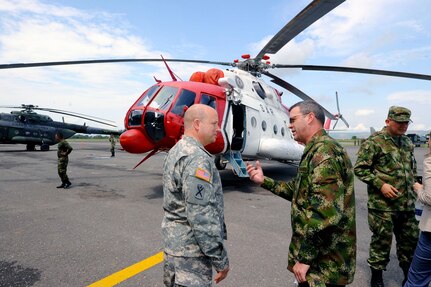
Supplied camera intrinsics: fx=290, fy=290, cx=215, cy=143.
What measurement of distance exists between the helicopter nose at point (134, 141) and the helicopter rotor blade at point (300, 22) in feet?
13.3

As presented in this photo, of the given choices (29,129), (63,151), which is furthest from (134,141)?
(29,129)

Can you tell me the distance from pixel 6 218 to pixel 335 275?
5.89m

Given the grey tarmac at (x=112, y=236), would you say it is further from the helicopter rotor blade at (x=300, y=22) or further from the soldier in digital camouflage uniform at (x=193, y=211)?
the helicopter rotor blade at (x=300, y=22)

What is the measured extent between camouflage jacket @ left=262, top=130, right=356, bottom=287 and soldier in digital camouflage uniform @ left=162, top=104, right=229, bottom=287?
1.81 feet

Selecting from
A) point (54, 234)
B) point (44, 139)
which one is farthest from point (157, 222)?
point (44, 139)

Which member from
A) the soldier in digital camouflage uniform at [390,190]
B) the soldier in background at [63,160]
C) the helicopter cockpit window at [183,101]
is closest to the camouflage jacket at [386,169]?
the soldier in digital camouflage uniform at [390,190]

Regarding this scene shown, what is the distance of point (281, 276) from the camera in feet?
11.0

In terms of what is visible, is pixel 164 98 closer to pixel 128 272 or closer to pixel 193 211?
pixel 128 272

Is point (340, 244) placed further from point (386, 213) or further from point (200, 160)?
point (386, 213)

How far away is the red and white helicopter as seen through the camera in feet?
22.2

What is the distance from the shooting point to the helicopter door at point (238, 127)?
846 centimetres

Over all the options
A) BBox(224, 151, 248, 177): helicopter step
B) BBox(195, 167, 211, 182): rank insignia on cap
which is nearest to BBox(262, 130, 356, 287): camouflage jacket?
BBox(195, 167, 211, 182): rank insignia on cap

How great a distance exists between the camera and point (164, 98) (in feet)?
23.5

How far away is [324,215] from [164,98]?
5.87 metres
